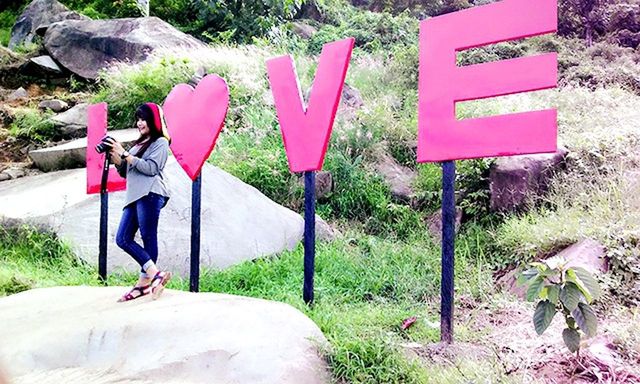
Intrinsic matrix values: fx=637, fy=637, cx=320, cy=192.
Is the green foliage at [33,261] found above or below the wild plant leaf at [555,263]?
below

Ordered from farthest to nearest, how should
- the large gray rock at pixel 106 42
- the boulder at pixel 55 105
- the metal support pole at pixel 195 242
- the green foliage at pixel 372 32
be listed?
the green foliage at pixel 372 32 → the large gray rock at pixel 106 42 → the boulder at pixel 55 105 → the metal support pole at pixel 195 242

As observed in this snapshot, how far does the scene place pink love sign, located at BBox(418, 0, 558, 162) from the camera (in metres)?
3.62

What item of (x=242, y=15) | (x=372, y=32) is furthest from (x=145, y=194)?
(x=372, y=32)

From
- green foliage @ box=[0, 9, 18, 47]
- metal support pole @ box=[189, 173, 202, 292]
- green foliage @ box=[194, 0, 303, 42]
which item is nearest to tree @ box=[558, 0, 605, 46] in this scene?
green foliage @ box=[194, 0, 303, 42]

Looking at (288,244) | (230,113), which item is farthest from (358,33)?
(288,244)

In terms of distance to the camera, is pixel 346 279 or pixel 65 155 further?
pixel 65 155

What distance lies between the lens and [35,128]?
8922mm

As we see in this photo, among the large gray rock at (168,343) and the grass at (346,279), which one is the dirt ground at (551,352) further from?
the large gray rock at (168,343)

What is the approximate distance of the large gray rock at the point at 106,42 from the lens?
10.4m

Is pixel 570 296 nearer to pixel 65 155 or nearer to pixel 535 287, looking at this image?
pixel 535 287

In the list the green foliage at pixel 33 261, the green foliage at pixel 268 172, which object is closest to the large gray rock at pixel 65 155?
the green foliage at pixel 268 172

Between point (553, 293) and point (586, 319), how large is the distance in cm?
20

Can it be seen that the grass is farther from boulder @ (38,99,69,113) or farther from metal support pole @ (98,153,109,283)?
boulder @ (38,99,69,113)

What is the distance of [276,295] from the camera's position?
15.9 ft
